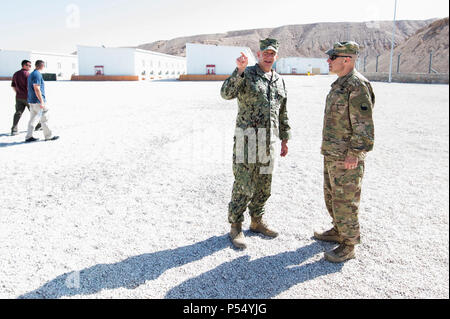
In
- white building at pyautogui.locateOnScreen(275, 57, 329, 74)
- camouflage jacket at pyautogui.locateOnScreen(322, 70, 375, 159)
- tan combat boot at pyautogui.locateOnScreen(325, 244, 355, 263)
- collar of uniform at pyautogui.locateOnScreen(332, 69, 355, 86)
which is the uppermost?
white building at pyautogui.locateOnScreen(275, 57, 329, 74)

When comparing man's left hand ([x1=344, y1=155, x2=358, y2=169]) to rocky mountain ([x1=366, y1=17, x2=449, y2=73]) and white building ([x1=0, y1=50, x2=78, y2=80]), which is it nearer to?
white building ([x1=0, y1=50, x2=78, y2=80])

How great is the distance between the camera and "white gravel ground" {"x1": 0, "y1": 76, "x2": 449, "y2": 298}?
2.52 metres

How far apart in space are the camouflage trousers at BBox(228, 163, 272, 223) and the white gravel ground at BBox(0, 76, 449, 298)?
319 mm

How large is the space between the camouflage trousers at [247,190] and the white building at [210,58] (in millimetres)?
37320

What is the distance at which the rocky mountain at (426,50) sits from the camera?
44188mm

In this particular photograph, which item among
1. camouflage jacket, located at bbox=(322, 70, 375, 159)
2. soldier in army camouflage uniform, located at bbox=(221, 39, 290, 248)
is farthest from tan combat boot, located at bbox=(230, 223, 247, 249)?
camouflage jacket, located at bbox=(322, 70, 375, 159)

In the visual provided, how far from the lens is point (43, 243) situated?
312cm

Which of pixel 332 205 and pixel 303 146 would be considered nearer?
pixel 332 205

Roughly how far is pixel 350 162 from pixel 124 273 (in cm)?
206

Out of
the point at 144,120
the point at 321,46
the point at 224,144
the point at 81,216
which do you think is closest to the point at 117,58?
the point at 144,120

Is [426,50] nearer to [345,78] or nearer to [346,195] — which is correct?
[345,78]
